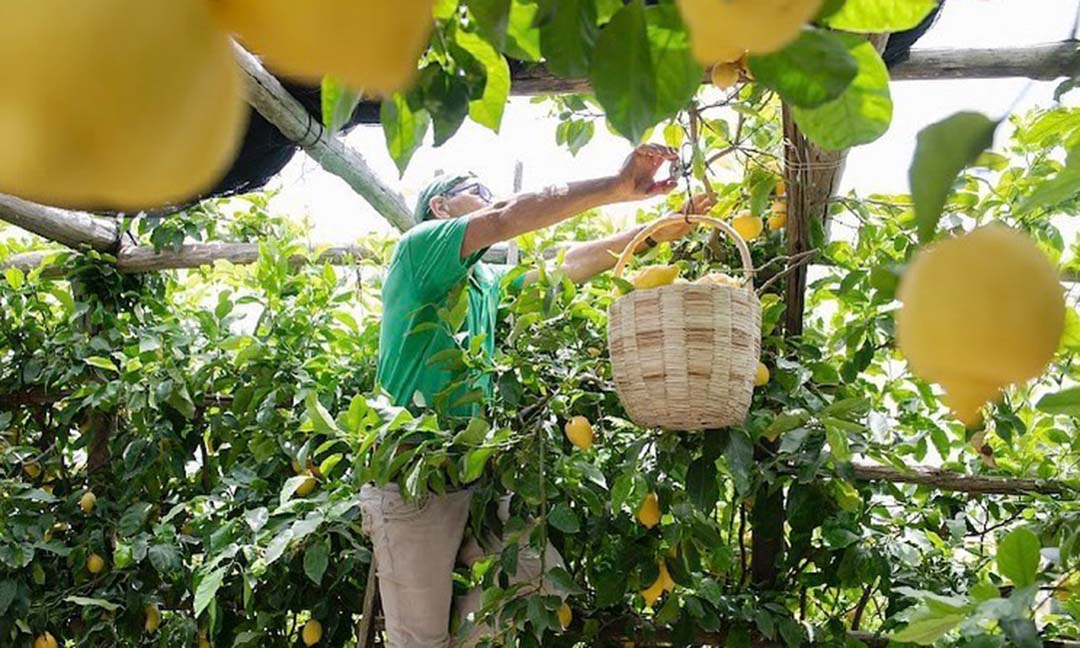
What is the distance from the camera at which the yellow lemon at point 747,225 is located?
192 cm

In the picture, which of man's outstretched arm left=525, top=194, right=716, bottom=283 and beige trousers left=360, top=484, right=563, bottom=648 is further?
man's outstretched arm left=525, top=194, right=716, bottom=283

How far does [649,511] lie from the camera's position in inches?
75.9

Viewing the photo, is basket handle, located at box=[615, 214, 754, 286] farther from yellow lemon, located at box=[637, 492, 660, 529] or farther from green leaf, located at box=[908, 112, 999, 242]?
green leaf, located at box=[908, 112, 999, 242]

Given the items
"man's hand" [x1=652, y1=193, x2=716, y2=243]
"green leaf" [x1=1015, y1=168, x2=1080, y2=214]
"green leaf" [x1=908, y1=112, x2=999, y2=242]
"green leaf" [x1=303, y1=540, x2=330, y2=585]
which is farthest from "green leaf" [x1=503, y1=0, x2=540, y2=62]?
"green leaf" [x1=303, y1=540, x2=330, y2=585]

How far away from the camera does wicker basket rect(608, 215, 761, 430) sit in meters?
1.58

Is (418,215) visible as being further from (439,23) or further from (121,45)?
(121,45)

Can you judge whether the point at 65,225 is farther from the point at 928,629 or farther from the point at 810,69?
the point at 810,69

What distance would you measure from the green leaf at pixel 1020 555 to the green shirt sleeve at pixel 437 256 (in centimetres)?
112

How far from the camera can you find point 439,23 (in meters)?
0.43

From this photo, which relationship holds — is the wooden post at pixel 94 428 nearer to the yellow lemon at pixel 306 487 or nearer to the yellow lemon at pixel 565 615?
the yellow lemon at pixel 306 487

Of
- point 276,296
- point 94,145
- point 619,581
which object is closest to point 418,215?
point 276,296

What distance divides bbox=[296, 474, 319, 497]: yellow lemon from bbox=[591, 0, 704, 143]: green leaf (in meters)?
2.00

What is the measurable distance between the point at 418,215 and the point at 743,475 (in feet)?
3.55

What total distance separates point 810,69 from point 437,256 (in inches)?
64.8
